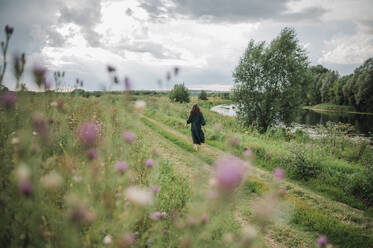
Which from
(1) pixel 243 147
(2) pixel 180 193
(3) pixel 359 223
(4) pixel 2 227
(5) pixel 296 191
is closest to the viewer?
(4) pixel 2 227

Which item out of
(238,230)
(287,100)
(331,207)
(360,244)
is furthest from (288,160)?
(287,100)

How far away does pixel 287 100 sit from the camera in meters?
14.7

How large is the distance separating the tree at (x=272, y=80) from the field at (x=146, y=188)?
5.25 meters

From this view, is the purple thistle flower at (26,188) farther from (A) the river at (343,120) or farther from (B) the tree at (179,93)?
(B) the tree at (179,93)

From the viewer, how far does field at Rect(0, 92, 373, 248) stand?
1202 millimetres

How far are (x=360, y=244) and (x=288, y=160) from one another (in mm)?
3584

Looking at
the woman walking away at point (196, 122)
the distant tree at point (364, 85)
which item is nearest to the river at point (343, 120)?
the distant tree at point (364, 85)

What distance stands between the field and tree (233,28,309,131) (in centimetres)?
525

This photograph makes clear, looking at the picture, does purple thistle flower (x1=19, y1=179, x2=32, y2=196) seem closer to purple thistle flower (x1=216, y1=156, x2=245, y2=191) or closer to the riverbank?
purple thistle flower (x1=216, y1=156, x2=245, y2=191)

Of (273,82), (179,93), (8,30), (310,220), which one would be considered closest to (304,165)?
(310,220)

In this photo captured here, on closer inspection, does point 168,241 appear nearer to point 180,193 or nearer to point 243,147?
point 180,193

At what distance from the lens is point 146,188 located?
223 centimetres

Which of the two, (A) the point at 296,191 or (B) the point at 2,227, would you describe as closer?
(B) the point at 2,227

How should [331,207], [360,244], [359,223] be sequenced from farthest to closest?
[331,207], [359,223], [360,244]
